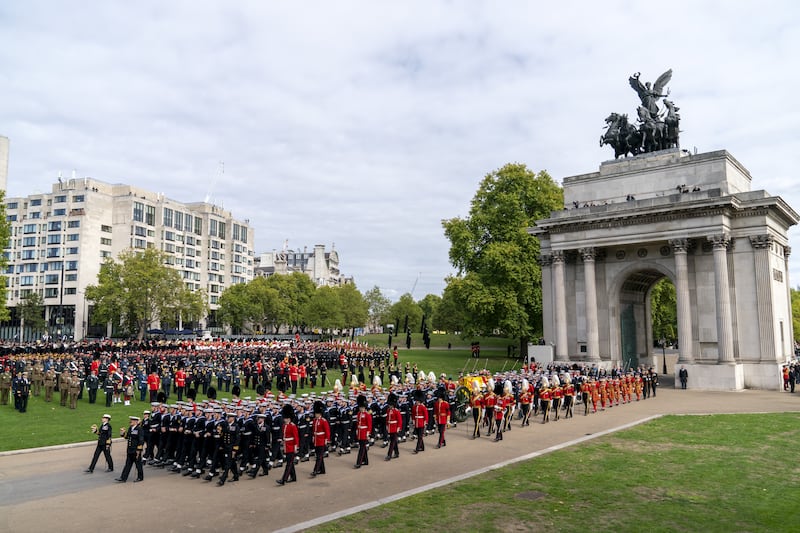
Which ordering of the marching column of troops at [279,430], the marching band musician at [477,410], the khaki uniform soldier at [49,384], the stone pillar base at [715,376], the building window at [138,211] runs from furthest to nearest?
1. the building window at [138,211]
2. the stone pillar base at [715,376]
3. the khaki uniform soldier at [49,384]
4. the marching band musician at [477,410]
5. the marching column of troops at [279,430]

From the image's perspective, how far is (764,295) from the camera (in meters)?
33.9

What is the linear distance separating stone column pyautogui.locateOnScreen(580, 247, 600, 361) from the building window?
77.1 meters

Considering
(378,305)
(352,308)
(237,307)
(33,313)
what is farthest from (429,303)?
(33,313)

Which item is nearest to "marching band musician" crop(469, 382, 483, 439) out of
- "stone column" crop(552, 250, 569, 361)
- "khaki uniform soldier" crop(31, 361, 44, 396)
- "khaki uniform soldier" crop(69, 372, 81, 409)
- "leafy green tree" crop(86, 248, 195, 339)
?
"khaki uniform soldier" crop(69, 372, 81, 409)

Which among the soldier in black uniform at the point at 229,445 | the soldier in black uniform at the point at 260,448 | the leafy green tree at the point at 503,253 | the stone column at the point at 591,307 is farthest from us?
the leafy green tree at the point at 503,253

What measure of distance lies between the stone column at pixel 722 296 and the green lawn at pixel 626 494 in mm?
17412

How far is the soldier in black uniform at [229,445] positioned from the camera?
44.3 feet

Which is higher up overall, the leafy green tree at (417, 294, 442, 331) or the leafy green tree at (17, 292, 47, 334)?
the leafy green tree at (417, 294, 442, 331)

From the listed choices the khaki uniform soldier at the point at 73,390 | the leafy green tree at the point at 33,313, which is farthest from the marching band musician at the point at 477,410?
the leafy green tree at the point at 33,313

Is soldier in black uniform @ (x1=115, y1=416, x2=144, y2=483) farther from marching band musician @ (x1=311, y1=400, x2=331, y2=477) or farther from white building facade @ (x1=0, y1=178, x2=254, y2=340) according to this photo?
white building facade @ (x1=0, y1=178, x2=254, y2=340)

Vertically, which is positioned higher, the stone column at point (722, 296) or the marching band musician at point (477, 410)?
the stone column at point (722, 296)

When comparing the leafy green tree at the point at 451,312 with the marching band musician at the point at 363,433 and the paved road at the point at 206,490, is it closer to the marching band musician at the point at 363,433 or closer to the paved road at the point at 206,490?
the paved road at the point at 206,490

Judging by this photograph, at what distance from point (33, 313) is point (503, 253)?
69.3 metres

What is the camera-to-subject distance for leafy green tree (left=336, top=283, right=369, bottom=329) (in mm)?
98062
